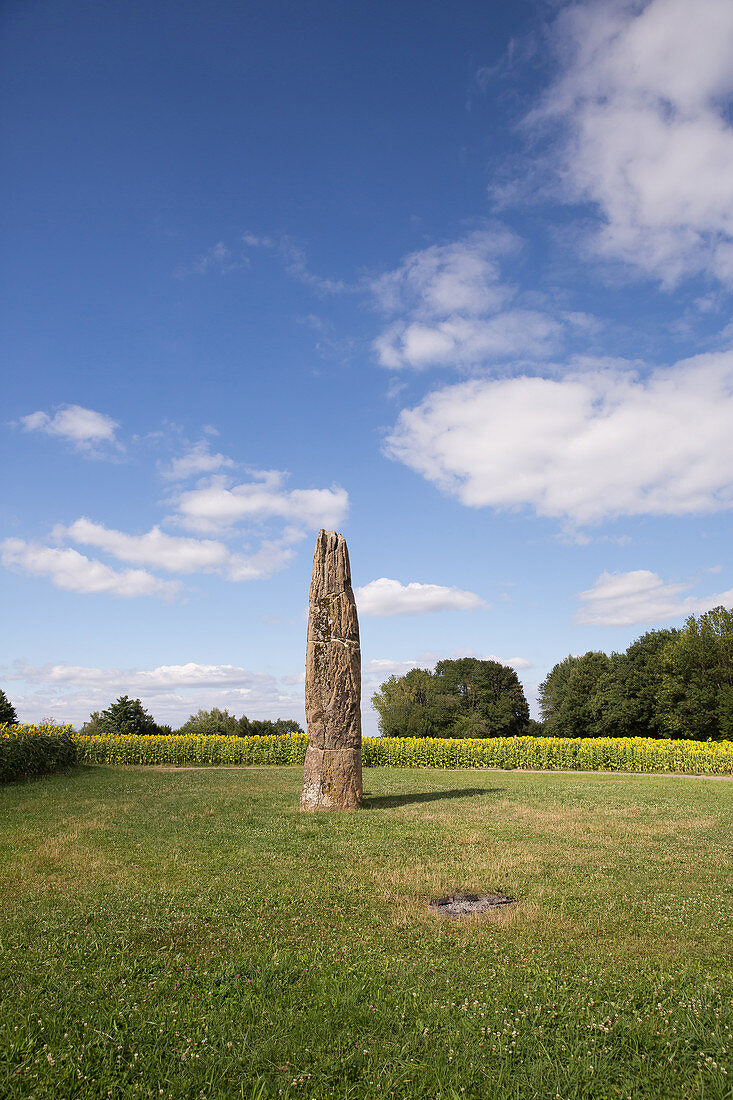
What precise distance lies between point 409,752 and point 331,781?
16.7 metres

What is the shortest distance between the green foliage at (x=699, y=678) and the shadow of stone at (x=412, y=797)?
28.3m

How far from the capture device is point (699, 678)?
4247 centimetres

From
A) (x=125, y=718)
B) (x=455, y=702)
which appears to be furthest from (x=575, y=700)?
(x=125, y=718)

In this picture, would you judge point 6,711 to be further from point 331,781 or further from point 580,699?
point 580,699

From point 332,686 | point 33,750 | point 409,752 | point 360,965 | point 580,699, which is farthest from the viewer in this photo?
point 580,699

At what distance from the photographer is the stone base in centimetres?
1423

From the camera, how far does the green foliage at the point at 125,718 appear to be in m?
34.9

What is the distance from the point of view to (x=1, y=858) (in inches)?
375

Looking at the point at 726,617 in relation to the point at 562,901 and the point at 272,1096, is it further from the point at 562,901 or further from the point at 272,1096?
the point at 272,1096

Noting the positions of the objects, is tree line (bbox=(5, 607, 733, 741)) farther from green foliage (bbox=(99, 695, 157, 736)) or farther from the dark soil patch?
the dark soil patch

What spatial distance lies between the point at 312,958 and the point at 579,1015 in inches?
89.2

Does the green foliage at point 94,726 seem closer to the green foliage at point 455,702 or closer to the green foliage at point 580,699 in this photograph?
the green foliage at point 455,702

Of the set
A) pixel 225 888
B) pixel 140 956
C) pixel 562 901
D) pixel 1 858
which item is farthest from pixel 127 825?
pixel 562 901

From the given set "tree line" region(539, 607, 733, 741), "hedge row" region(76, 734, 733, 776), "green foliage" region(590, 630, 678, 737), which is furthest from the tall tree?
"hedge row" region(76, 734, 733, 776)
